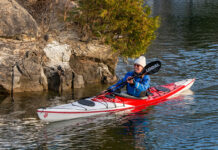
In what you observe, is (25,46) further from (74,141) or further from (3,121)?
(74,141)

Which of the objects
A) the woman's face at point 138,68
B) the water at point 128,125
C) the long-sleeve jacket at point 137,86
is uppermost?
the woman's face at point 138,68

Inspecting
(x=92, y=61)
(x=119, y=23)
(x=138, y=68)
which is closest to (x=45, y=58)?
(x=92, y=61)

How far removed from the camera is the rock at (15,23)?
41.2 ft

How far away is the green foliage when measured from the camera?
1301 cm

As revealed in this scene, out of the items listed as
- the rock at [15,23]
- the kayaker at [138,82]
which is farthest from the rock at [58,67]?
the kayaker at [138,82]

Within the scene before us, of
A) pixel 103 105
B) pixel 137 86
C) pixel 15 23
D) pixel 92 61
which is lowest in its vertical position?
pixel 103 105

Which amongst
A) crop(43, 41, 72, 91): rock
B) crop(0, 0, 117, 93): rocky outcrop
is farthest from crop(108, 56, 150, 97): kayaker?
crop(0, 0, 117, 93): rocky outcrop

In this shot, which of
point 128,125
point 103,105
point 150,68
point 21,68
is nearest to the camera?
point 128,125

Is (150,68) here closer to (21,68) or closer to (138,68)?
(138,68)

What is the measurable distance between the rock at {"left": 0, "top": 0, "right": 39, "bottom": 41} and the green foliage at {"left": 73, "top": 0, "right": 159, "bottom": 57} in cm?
181

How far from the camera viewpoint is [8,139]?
8117 millimetres

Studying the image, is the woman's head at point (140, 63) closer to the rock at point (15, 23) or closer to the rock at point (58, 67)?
the rock at point (58, 67)

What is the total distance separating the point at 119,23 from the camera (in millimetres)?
13062

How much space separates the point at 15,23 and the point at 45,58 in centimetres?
165
